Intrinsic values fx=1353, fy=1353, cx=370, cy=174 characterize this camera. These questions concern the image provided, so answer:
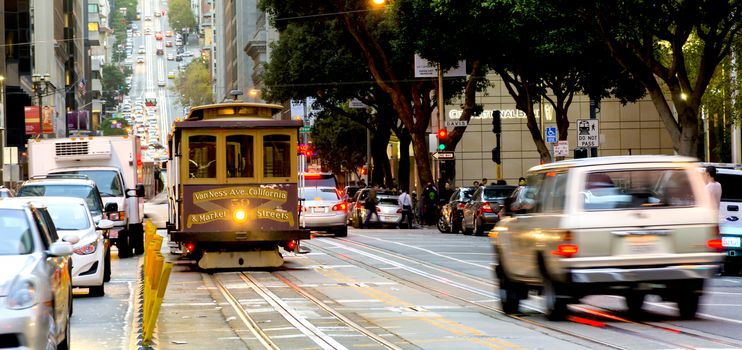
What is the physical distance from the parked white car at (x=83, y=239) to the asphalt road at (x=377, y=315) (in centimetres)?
33

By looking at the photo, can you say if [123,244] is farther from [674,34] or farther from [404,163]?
[404,163]

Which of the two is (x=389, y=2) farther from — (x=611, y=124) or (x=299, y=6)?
(x=611, y=124)

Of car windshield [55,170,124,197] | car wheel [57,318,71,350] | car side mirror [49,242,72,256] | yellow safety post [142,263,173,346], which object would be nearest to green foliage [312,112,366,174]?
car windshield [55,170,124,197]

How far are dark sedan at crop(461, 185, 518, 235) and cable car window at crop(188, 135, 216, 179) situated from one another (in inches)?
573

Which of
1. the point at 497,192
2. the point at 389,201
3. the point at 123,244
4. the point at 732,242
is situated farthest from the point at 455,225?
the point at 732,242

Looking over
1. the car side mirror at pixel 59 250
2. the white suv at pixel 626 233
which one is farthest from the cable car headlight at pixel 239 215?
the car side mirror at pixel 59 250

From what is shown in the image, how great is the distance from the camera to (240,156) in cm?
2516

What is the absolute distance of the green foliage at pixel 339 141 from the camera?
83.4 metres

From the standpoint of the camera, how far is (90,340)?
14.7 meters

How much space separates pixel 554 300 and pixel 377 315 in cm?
264

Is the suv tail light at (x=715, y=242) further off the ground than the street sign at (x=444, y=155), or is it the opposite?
the street sign at (x=444, y=155)

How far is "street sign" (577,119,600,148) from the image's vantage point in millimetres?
35125

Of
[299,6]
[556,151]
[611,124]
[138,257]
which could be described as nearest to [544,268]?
[138,257]

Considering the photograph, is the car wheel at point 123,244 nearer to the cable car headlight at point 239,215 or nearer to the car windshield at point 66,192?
the car windshield at point 66,192
